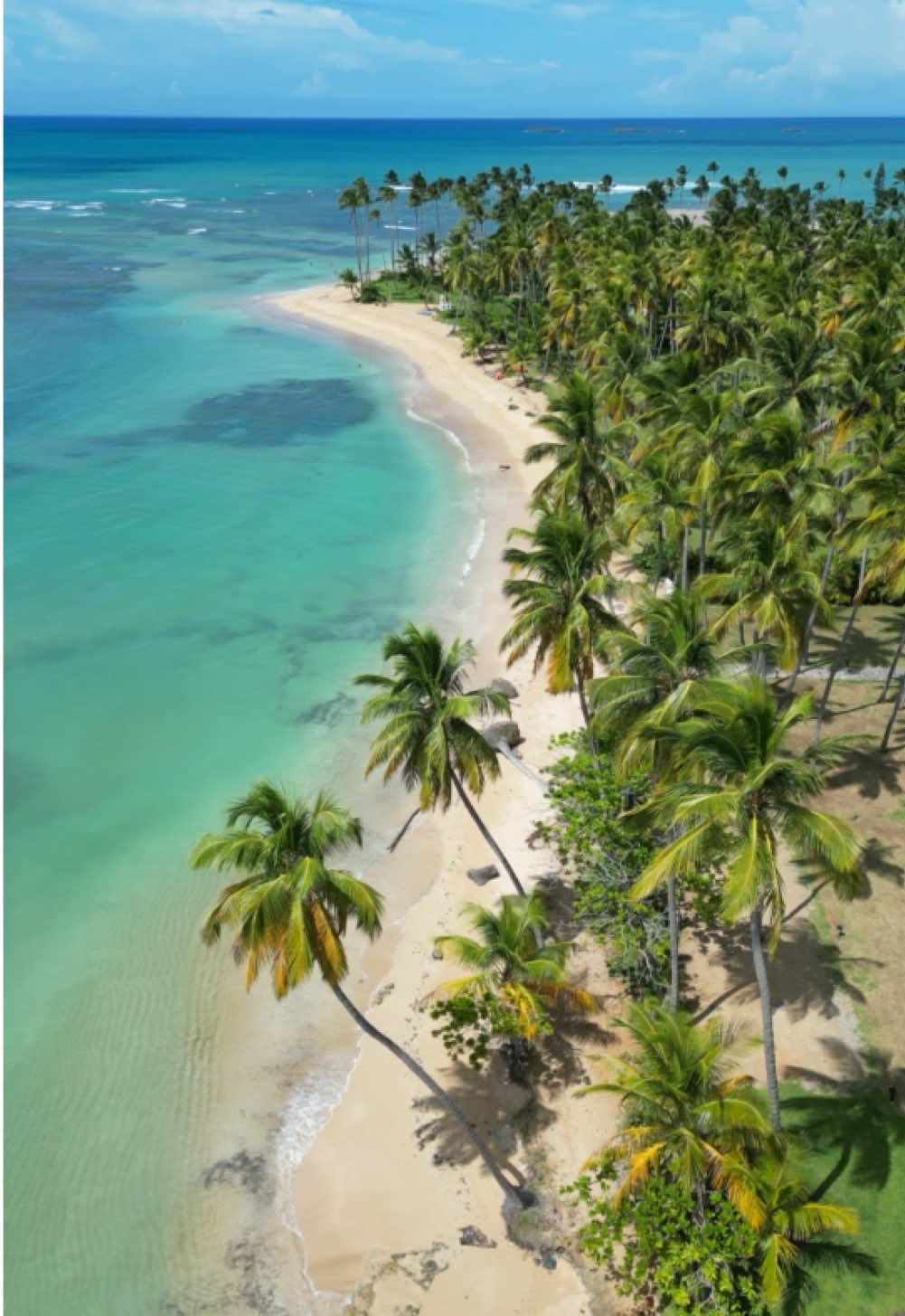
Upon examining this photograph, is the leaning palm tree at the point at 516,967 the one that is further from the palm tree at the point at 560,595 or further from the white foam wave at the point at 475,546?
the white foam wave at the point at 475,546

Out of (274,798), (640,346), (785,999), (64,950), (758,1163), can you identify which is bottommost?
(64,950)

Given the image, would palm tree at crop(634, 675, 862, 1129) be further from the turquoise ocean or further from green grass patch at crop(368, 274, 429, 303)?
green grass patch at crop(368, 274, 429, 303)

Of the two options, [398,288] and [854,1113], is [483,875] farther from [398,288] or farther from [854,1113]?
[398,288]

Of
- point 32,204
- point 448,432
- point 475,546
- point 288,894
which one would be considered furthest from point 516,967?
point 32,204

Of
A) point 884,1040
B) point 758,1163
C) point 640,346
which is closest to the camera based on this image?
point 758,1163

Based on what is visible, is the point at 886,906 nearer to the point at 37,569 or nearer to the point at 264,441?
the point at 37,569

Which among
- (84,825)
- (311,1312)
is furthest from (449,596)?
(311,1312)
